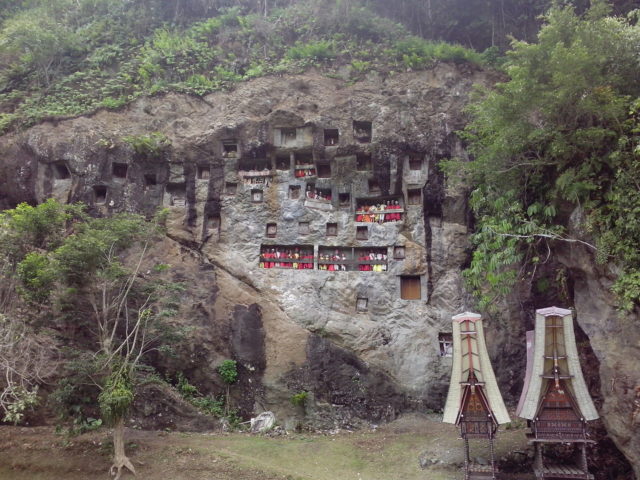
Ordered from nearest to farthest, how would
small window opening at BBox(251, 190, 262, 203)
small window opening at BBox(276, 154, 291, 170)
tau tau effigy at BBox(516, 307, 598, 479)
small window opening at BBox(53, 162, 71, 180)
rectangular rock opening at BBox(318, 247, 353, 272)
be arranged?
tau tau effigy at BBox(516, 307, 598, 479) < small window opening at BBox(53, 162, 71, 180) < rectangular rock opening at BBox(318, 247, 353, 272) < small window opening at BBox(251, 190, 262, 203) < small window opening at BBox(276, 154, 291, 170)

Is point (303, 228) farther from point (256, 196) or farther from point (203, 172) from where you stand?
point (203, 172)

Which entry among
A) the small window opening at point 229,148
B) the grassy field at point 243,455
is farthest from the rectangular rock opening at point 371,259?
the small window opening at point 229,148

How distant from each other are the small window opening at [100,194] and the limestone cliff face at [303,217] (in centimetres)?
7

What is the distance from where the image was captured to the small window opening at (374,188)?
2233 cm

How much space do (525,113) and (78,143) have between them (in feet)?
63.8

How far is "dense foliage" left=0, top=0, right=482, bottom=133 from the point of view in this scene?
931 inches

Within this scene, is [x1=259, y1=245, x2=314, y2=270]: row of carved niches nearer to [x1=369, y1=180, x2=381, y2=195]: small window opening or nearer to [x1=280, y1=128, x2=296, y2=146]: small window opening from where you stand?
[x1=369, y1=180, x2=381, y2=195]: small window opening

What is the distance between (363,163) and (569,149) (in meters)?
10.8

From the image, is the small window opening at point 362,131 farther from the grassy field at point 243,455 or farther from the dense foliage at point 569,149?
the grassy field at point 243,455

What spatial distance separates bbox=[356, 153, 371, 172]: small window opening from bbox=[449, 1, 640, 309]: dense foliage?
23.4 feet

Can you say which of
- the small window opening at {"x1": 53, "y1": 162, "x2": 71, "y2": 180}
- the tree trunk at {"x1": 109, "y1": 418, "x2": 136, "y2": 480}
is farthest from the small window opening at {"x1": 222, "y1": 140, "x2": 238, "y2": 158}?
the tree trunk at {"x1": 109, "y1": 418, "x2": 136, "y2": 480}

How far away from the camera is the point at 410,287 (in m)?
20.7

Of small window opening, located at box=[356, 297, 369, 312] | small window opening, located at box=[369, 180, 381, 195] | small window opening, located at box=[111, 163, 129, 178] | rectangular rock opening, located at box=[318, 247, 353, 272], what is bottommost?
small window opening, located at box=[356, 297, 369, 312]

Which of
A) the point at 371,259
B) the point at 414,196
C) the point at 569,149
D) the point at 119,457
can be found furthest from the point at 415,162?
the point at 119,457
